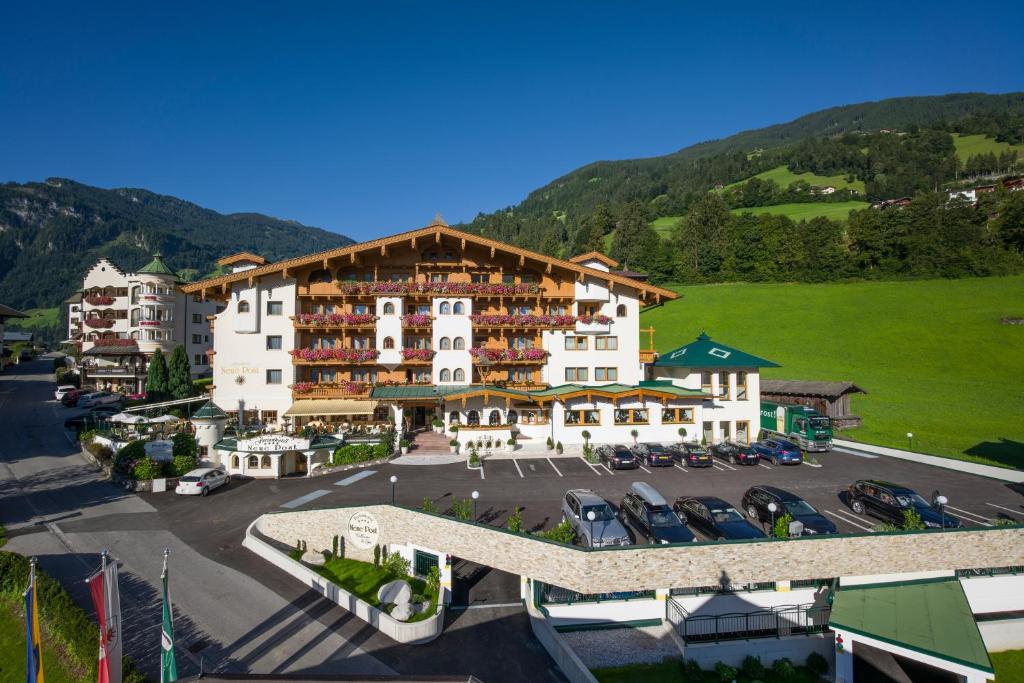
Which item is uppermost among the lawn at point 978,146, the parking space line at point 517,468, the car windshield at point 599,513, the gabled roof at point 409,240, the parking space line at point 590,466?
the lawn at point 978,146

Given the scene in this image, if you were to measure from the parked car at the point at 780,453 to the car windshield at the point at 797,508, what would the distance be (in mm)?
12566

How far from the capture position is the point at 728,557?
59.6 feet

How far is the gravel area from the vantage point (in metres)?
17.8

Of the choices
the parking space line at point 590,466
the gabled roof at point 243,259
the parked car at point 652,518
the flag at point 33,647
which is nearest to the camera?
the flag at point 33,647

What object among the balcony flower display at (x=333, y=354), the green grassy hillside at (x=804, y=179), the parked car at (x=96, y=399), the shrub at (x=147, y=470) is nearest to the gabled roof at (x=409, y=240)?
the balcony flower display at (x=333, y=354)

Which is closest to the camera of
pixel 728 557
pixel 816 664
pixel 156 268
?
pixel 728 557

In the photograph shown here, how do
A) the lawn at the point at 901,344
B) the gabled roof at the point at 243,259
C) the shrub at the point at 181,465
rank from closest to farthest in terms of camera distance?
the shrub at the point at 181,465 → the gabled roof at the point at 243,259 → the lawn at the point at 901,344

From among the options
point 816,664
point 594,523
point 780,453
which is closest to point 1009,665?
point 816,664

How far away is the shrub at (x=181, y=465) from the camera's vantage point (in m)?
31.6

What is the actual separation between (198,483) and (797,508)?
3255 centimetres

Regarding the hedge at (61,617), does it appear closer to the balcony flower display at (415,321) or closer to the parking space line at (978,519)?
the balcony flower display at (415,321)

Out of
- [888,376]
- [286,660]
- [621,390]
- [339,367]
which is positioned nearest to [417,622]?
[286,660]

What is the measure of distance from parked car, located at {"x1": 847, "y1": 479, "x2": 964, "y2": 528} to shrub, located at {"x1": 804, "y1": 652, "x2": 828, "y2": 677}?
714 cm

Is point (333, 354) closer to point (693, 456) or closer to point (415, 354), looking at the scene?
point (415, 354)
